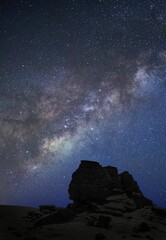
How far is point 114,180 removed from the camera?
166 feet

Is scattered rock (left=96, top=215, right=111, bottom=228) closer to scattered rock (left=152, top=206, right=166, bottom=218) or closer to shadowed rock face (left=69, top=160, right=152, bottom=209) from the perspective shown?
shadowed rock face (left=69, top=160, right=152, bottom=209)

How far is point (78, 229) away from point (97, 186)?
12785mm

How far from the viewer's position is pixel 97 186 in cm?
4638

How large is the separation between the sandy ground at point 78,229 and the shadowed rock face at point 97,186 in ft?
17.2

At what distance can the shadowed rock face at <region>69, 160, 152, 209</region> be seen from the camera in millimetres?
45812

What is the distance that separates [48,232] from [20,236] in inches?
132

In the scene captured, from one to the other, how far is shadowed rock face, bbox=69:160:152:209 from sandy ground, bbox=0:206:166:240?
17.2ft

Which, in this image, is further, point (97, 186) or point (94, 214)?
point (97, 186)

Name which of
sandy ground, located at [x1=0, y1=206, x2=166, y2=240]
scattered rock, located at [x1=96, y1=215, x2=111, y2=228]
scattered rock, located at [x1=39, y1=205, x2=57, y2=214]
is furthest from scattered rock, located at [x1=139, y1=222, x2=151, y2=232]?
scattered rock, located at [x1=39, y1=205, x2=57, y2=214]

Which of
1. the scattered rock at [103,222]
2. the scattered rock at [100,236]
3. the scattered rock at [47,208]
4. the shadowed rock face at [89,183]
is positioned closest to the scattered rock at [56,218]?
the scattered rock at [103,222]

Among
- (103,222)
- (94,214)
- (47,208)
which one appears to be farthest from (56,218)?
(47,208)

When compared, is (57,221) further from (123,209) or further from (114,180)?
(114,180)

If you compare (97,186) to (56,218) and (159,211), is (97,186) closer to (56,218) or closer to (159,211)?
(159,211)

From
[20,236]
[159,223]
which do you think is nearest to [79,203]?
[159,223]
